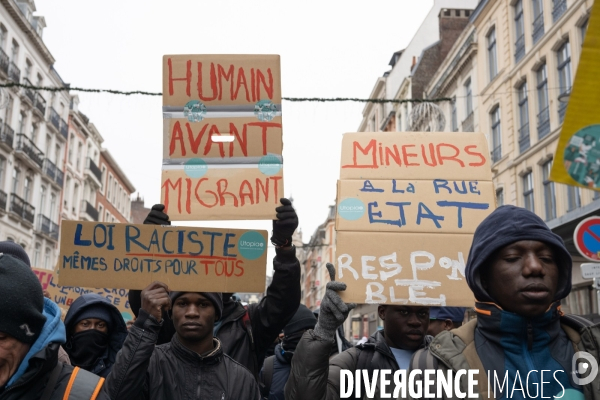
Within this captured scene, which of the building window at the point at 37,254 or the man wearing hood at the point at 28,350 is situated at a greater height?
the building window at the point at 37,254

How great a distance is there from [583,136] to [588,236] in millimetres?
6271

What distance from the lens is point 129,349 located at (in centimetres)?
296

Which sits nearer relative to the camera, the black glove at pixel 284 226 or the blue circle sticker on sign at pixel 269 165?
the black glove at pixel 284 226

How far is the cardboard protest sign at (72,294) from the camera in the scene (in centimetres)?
753

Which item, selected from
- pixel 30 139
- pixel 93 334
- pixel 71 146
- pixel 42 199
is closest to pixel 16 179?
pixel 30 139

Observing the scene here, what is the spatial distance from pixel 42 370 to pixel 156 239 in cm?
152

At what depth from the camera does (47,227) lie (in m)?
39.4

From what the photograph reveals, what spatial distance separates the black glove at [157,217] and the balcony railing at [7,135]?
31.3 metres

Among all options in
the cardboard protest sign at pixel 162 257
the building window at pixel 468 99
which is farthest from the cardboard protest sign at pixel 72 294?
the building window at pixel 468 99

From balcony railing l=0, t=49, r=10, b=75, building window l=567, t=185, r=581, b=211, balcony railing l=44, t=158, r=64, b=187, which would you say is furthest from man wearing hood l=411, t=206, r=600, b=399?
balcony railing l=44, t=158, r=64, b=187

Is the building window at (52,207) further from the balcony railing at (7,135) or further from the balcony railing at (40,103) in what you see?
the balcony railing at (7,135)

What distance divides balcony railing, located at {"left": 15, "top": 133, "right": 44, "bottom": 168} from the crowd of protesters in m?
33.3

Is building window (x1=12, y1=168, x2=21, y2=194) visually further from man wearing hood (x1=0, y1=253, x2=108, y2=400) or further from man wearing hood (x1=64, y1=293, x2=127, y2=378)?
man wearing hood (x1=0, y1=253, x2=108, y2=400)

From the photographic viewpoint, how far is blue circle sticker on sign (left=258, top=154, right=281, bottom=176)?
413cm
